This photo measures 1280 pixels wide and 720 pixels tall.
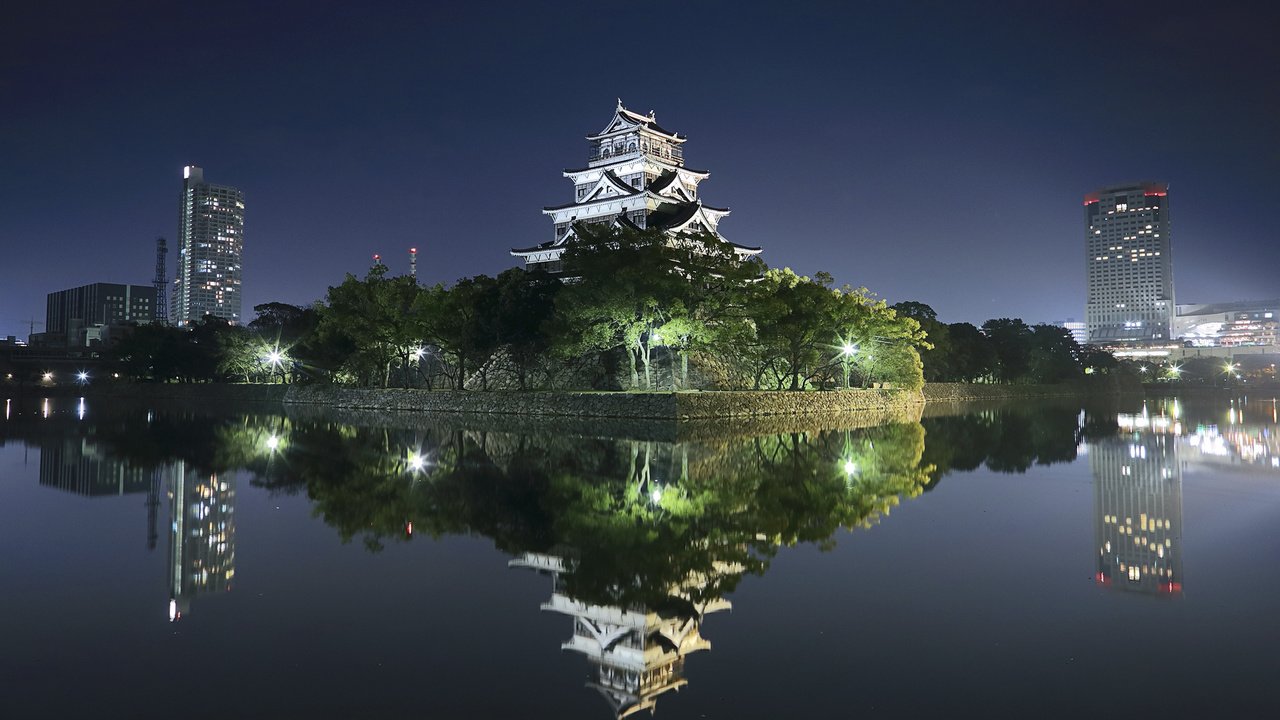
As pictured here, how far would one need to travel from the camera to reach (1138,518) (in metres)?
11.4

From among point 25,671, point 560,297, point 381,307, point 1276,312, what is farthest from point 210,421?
point 1276,312

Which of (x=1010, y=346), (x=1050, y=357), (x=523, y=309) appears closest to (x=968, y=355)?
(x=1010, y=346)

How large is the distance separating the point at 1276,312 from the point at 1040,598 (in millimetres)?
226995

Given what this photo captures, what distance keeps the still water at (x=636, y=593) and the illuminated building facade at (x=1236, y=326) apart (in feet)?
627

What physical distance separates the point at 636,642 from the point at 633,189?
178ft

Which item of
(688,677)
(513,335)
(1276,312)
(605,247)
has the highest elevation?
(1276,312)

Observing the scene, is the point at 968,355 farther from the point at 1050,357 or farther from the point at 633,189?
the point at 633,189

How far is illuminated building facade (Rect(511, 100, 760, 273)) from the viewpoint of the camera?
190ft

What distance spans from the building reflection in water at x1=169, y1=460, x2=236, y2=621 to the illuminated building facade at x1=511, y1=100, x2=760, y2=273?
44.1 m

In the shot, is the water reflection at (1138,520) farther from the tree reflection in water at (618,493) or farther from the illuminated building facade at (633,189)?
the illuminated building facade at (633,189)

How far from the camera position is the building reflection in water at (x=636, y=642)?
5398 mm

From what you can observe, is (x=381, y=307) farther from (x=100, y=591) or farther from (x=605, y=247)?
(x=100, y=591)

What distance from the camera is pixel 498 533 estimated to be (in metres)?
10.1

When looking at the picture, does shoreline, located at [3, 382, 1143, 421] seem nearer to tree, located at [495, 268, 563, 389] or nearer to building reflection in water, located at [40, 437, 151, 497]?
tree, located at [495, 268, 563, 389]
